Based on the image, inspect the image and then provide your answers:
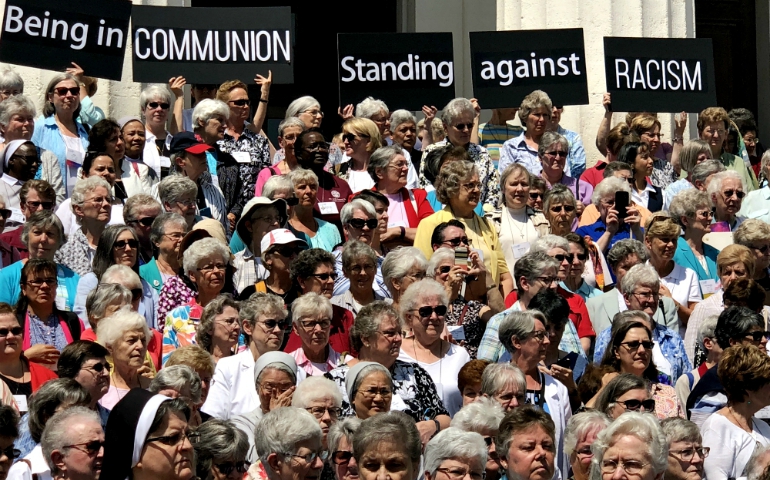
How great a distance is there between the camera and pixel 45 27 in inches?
547

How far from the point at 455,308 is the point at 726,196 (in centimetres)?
319

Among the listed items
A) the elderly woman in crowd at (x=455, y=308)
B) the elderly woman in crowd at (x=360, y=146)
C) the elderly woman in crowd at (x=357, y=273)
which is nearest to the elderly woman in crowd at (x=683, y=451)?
the elderly woman in crowd at (x=455, y=308)

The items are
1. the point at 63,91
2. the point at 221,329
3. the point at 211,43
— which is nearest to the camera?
the point at 221,329

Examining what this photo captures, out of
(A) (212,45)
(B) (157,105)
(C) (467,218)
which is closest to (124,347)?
(C) (467,218)

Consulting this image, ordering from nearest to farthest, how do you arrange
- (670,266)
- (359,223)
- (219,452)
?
(219,452) < (359,223) < (670,266)

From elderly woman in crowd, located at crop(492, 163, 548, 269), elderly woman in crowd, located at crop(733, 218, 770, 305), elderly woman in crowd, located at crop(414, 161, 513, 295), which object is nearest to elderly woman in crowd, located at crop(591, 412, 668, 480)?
elderly woman in crowd, located at crop(414, 161, 513, 295)

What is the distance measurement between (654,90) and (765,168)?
1866 millimetres

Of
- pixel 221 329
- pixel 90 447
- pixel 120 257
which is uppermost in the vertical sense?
pixel 120 257

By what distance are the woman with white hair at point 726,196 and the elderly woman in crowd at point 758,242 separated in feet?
2.61

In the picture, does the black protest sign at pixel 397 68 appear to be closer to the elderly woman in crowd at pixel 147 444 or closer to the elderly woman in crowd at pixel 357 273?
the elderly woman in crowd at pixel 357 273

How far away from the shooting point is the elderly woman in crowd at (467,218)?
11.6 meters

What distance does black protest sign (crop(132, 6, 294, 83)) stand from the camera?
14.5 m

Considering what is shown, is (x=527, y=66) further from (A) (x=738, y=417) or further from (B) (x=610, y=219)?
(A) (x=738, y=417)

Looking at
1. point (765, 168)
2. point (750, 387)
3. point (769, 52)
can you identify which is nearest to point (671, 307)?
point (750, 387)
